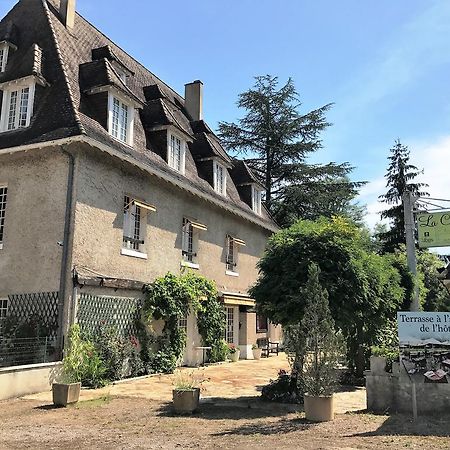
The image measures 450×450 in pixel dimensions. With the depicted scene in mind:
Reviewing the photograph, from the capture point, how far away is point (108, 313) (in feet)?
47.4

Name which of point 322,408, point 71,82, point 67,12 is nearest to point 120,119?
point 71,82

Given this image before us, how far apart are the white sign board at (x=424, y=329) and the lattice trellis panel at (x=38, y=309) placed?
9018 millimetres

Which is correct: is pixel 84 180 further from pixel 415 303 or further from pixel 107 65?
pixel 415 303

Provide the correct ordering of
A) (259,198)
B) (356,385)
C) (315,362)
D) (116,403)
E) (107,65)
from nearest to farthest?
(315,362), (116,403), (356,385), (107,65), (259,198)

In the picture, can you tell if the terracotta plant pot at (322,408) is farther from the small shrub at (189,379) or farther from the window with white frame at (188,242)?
the window with white frame at (188,242)

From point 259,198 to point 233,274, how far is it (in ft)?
19.3

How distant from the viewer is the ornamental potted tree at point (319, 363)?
347 inches

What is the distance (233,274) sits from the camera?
2262 centimetres

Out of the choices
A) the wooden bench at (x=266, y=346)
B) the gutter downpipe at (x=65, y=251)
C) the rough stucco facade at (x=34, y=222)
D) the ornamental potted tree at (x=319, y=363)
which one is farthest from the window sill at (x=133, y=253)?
the wooden bench at (x=266, y=346)

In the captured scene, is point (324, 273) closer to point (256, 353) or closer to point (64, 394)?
point (64, 394)

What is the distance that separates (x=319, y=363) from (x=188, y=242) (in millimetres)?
11288

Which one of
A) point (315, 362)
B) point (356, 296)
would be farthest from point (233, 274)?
point (315, 362)

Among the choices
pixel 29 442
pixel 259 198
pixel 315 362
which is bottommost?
pixel 29 442

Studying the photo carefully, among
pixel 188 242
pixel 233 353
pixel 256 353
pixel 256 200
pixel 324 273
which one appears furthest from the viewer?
pixel 256 200
